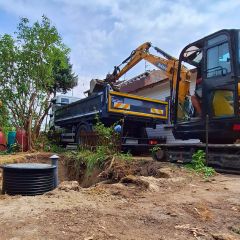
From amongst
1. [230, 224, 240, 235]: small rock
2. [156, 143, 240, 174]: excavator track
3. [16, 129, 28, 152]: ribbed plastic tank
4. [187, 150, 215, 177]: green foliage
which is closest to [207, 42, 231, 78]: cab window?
[156, 143, 240, 174]: excavator track

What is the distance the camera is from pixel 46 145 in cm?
1594

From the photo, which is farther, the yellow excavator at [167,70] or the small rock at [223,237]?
the yellow excavator at [167,70]

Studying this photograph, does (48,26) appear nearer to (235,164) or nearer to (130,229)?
(235,164)

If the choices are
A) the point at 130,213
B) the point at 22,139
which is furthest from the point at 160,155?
the point at 22,139

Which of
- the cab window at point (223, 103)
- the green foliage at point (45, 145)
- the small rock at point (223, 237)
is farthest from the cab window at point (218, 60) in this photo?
the green foliage at point (45, 145)

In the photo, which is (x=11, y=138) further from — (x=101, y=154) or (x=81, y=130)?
(x=101, y=154)

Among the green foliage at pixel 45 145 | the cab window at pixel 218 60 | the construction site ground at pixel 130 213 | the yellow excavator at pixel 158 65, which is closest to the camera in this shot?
the construction site ground at pixel 130 213

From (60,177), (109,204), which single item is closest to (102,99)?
(60,177)

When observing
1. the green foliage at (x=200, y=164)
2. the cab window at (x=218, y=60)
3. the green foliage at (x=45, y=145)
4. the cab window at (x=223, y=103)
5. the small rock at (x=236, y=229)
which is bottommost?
the small rock at (x=236, y=229)

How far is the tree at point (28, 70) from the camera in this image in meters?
15.3

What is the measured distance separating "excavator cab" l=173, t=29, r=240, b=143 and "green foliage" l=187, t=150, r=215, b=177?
63 centimetres

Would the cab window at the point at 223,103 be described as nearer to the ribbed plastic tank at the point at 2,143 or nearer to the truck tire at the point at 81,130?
the truck tire at the point at 81,130

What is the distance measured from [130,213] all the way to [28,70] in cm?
1247

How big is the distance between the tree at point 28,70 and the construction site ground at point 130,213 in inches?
391
